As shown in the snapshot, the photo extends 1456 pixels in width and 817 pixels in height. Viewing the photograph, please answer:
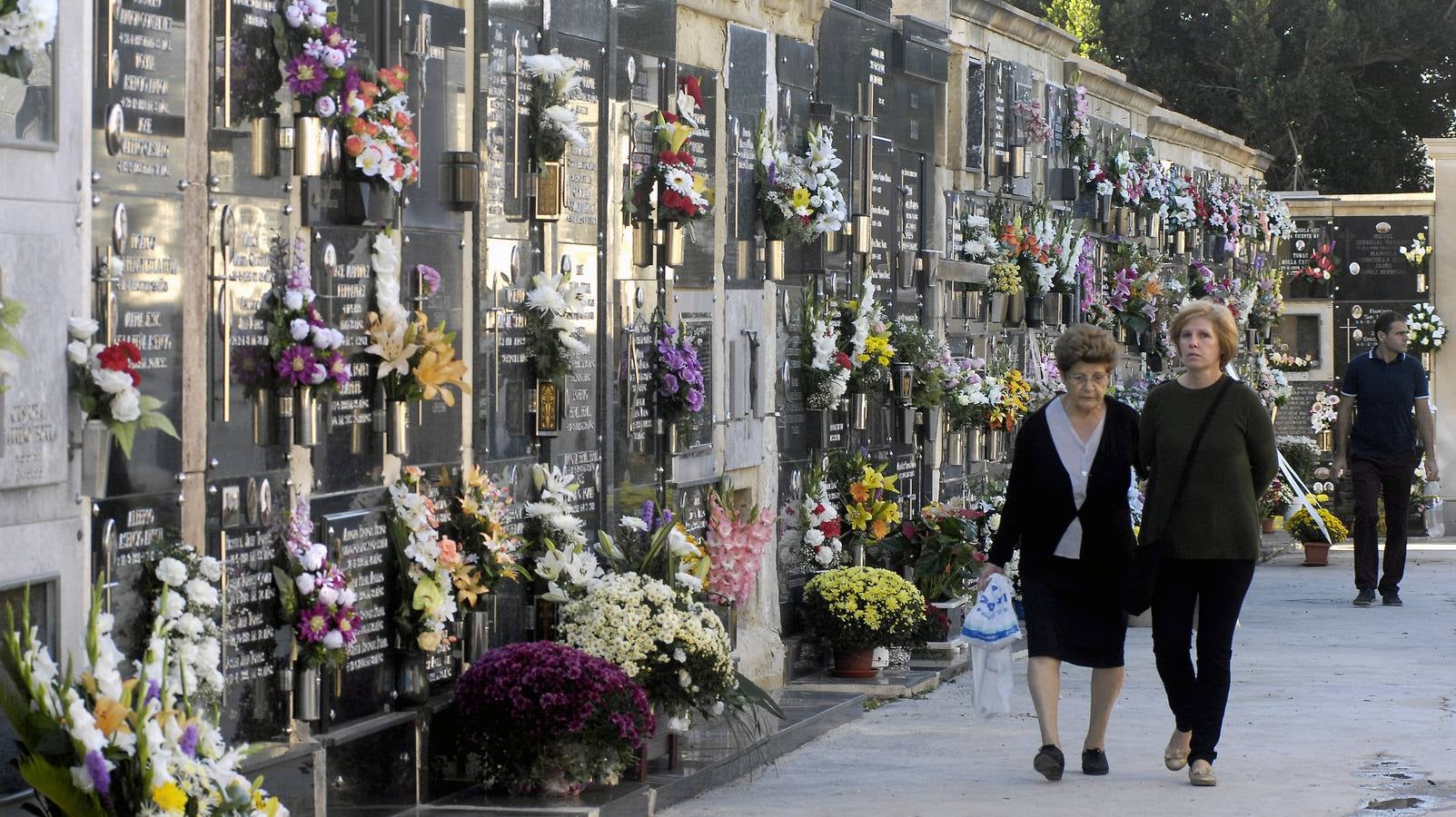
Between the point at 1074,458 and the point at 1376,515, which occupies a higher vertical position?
the point at 1074,458

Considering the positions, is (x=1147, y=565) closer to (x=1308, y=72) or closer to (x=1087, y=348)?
(x=1087, y=348)

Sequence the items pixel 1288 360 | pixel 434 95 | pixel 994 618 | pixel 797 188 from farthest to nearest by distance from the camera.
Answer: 1. pixel 1288 360
2. pixel 797 188
3. pixel 994 618
4. pixel 434 95

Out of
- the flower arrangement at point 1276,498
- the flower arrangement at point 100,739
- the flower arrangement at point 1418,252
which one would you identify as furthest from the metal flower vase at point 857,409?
the flower arrangement at point 1418,252

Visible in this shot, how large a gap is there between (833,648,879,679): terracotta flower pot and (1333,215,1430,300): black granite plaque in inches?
591

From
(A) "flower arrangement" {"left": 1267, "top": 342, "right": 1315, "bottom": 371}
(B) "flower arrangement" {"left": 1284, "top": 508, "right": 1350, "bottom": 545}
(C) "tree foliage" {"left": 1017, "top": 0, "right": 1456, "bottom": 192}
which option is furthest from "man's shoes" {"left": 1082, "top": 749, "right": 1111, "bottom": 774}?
(C) "tree foliage" {"left": 1017, "top": 0, "right": 1456, "bottom": 192}

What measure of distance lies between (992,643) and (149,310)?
3545mm

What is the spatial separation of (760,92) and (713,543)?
92.2 inches

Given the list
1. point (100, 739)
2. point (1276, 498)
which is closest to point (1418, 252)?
point (1276, 498)

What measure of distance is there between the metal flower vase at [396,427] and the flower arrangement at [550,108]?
131 cm

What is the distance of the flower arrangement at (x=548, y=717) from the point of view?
6586 millimetres

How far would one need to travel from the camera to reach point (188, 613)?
545 centimetres

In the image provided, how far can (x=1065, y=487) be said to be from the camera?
7.39m

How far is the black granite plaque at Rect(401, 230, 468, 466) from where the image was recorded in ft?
22.2

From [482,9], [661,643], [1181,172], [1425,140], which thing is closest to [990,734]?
[661,643]
